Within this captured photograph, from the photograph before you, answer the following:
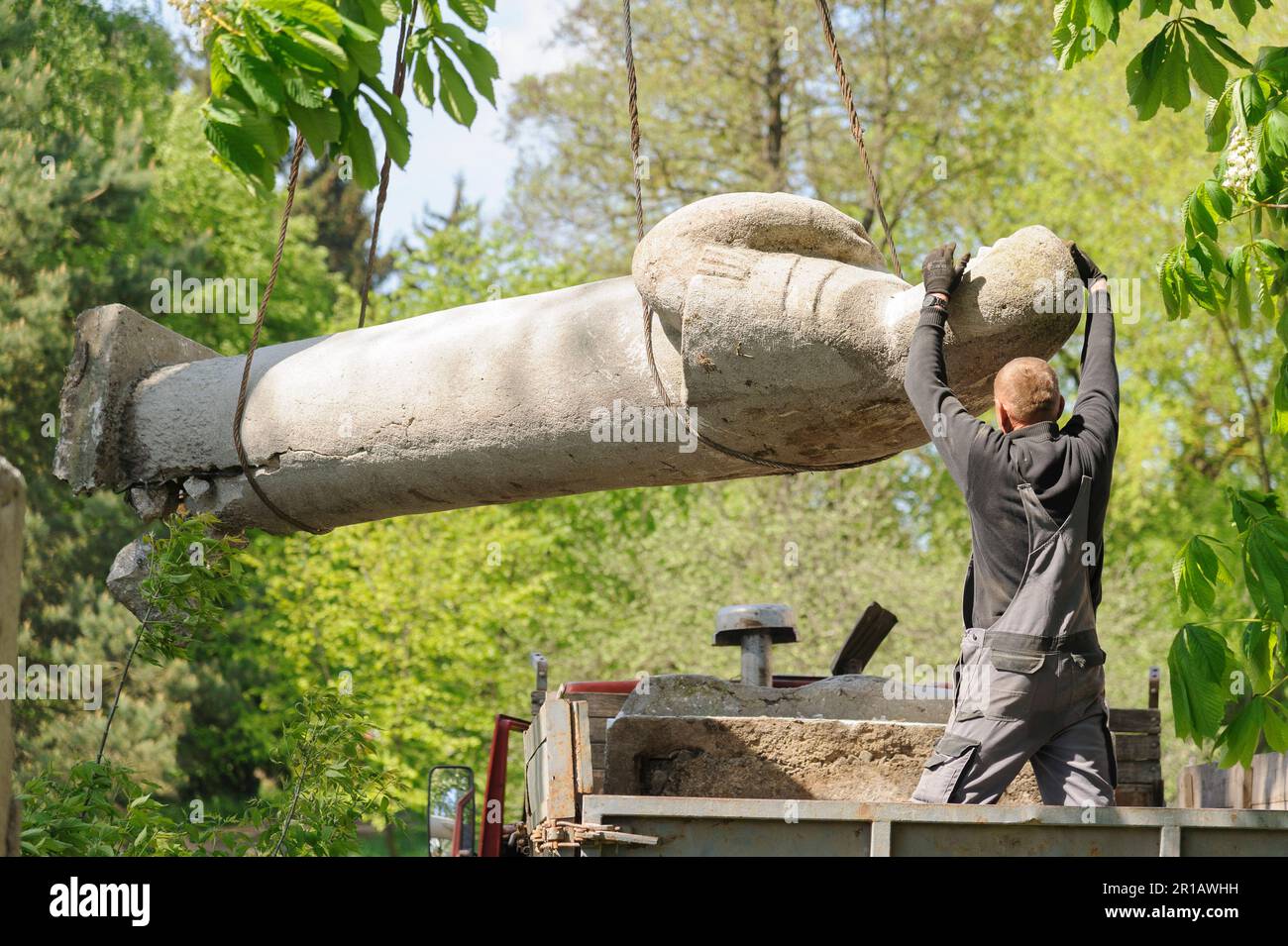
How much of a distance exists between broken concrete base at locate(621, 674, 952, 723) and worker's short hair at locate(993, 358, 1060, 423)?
59.8 inches

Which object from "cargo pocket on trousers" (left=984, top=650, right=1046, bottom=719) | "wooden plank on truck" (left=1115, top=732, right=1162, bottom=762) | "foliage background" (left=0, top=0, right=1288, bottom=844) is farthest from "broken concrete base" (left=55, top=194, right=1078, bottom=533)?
"foliage background" (left=0, top=0, right=1288, bottom=844)

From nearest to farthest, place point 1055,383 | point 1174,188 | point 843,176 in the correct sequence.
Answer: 1. point 1055,383
2. point 1174,188
3. point 843,176

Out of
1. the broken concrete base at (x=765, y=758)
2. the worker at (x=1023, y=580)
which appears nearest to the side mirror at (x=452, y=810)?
the broken concrete base at (x=765, y=758)

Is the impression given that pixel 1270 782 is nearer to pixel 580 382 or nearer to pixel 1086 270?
pixel 1086 270

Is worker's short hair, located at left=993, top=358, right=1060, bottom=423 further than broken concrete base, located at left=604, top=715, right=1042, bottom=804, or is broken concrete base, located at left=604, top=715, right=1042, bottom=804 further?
broken concrete base, located at left=604, top=715, right=1042, bottom=804

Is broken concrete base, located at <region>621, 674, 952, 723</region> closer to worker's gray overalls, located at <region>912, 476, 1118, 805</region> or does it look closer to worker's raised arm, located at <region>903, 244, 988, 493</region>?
worker's gray overalls, located at <region>912, 476, 1118, 805</region>

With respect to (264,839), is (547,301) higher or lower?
higher

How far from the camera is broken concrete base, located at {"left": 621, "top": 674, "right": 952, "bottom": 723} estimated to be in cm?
538

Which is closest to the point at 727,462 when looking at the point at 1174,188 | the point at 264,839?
the point at 264,839

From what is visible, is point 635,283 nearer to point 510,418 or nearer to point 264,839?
point 510,418

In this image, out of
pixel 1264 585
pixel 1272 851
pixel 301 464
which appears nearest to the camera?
pixel 1272 851

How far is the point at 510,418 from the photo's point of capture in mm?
5098

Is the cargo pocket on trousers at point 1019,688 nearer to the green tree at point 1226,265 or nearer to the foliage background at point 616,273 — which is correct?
the green tree at point 1226,265

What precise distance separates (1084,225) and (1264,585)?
15311 mm
